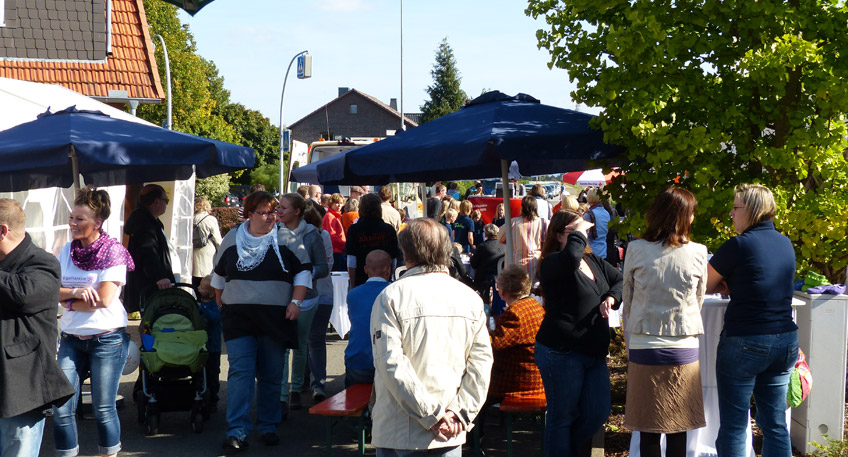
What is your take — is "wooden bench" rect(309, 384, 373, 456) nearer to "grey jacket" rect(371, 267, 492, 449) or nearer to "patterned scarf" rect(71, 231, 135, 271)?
"patterned scarf" rect(71, 231, 135, 271)

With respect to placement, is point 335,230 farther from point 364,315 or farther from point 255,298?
point 364,315

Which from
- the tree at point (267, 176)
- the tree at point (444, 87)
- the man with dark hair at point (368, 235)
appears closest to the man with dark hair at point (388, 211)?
the man with dark hair at point (368, 235)

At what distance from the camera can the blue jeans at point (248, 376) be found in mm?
6117

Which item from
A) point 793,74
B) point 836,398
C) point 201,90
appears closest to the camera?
point 836,398

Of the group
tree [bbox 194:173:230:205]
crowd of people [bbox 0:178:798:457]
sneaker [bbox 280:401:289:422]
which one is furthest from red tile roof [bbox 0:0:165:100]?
tree [bbox 194:173:230:205]

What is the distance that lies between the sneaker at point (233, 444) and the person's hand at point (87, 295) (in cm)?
161

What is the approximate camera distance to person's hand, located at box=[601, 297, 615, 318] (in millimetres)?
4918

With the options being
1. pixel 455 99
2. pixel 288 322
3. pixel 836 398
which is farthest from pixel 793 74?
pixel 455 99

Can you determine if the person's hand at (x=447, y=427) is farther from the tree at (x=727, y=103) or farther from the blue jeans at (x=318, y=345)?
the blue jeans at (x=318, y=345)

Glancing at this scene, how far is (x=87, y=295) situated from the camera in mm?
5027

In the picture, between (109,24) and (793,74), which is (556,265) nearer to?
(793,74)

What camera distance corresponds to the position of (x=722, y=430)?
15.8 ft

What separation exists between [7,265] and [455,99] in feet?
252

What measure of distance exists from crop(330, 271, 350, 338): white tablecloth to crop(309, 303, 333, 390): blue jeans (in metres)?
2.01
